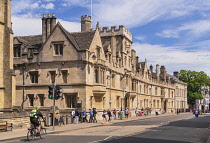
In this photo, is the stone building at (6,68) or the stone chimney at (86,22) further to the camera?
the stone chimney at (86,22)

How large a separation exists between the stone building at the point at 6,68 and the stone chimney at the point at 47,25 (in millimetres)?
9074

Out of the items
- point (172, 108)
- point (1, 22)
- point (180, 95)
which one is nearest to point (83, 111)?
point (1, 22)

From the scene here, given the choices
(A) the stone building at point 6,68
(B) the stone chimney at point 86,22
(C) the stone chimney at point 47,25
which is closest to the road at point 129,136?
(A) the stone building at point 6,68

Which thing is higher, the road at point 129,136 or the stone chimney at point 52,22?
the stone chimney at point 52,22

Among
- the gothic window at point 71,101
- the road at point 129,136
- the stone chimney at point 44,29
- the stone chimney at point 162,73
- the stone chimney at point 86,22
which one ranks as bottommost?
the road at point 129,136

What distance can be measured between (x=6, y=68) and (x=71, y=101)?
380 inches

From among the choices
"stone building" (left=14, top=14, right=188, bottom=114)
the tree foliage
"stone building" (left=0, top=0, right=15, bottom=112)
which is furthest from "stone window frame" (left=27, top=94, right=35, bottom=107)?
the tree foliage

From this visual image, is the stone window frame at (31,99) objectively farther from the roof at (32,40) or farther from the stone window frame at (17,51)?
the roof at (32,40)

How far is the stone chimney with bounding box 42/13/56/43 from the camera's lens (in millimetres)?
39531

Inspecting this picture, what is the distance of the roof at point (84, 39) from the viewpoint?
3755cm

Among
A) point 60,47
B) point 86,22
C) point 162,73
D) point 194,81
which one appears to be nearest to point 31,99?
point 60,47

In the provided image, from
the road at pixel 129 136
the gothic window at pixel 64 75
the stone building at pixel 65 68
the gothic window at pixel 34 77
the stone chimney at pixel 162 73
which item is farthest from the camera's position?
the stone chimney at pixel 162 73

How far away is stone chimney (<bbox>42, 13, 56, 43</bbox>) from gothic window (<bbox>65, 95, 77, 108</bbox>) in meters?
7.87

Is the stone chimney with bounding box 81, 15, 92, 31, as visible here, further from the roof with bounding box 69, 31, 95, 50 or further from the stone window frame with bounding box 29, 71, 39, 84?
the stone window frame with bounding box 29, 71, 39, 84
